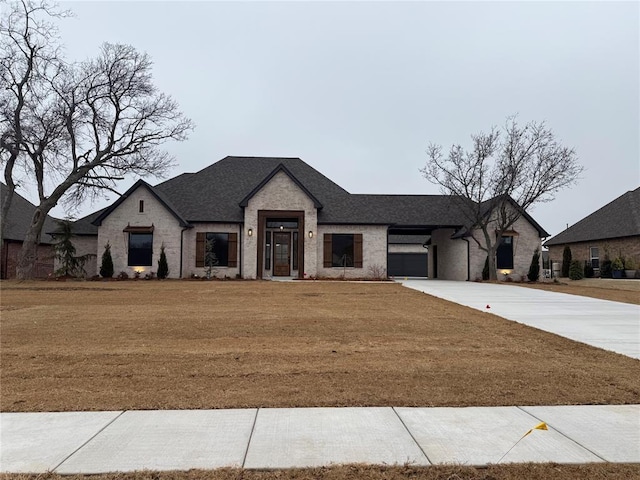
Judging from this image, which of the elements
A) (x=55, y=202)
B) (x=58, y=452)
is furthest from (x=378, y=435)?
(x=55, y=202)

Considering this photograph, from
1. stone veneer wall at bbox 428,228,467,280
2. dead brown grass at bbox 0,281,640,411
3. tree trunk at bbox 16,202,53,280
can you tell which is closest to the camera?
dead brown grass at bbox 0,281,640,411

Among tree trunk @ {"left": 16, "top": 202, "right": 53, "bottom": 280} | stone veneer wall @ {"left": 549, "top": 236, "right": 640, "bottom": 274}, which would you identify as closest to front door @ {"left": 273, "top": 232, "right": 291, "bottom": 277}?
tree trunk @ {"left": 16, "top": 202, "right": 53, "bottom": 280}

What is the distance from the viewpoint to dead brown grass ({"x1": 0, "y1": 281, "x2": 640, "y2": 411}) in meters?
4.73

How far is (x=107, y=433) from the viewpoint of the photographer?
12.2ft

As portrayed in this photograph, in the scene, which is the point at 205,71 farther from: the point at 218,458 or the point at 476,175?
the point at 218,458

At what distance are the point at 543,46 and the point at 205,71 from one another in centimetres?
1748

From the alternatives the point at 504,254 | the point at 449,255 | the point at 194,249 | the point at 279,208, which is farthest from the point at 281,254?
the point at 504,254

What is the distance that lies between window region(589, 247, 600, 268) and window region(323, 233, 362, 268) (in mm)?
18579

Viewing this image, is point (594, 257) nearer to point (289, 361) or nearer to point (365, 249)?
point (365, 249)

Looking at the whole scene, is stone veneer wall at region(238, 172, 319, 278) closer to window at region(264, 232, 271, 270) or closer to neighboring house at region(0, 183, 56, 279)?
window at region(264, 232, 271, 270)

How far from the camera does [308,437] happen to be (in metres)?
3.65

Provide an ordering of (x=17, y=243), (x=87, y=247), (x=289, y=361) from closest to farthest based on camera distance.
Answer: (x=289, y=361) < (x=87, y=247) < (x=17, y=243)

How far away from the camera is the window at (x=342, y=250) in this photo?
25844 millimetres

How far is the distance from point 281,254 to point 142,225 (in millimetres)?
8523
